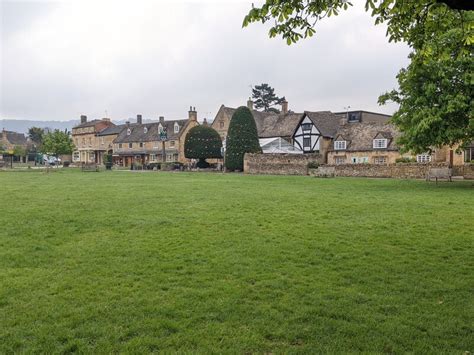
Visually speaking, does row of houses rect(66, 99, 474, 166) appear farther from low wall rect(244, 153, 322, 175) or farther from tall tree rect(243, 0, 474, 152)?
tall tree rect(243, 0, 474, 152)

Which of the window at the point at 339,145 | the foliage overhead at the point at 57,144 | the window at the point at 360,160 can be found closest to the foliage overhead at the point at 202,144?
the window at the point at 339,145

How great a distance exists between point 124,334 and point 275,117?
63.1 metres

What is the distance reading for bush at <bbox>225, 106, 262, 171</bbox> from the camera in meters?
50.8

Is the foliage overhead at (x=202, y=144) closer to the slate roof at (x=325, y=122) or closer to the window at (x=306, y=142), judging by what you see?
the window at (x=306, y=142)

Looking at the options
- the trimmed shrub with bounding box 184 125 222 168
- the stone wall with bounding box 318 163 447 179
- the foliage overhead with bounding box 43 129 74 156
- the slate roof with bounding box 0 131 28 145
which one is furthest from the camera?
the slate roof with bounding box 0 131 28 145

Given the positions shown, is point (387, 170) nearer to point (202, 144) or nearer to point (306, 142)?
point (306, 142)

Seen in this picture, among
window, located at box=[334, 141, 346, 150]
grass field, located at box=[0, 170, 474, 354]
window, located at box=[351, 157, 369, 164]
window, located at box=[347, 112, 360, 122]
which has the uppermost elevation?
window, located at box=[347, 112, 360, 122]

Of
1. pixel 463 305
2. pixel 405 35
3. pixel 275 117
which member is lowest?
pixel 463 305

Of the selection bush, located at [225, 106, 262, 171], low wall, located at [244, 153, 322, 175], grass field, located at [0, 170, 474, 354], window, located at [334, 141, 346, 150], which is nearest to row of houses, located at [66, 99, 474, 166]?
window, located at [334, 141, 346, 150]

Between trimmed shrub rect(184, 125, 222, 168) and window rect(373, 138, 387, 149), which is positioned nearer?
window rect(373, 138, 387, 149)

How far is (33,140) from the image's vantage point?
11931 centimetres

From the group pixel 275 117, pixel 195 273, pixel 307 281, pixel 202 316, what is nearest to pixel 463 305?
pixel 307 281

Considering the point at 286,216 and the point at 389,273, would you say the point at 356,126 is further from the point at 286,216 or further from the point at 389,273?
the point at 389,273

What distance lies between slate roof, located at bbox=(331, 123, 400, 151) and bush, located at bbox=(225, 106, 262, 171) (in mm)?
11261
